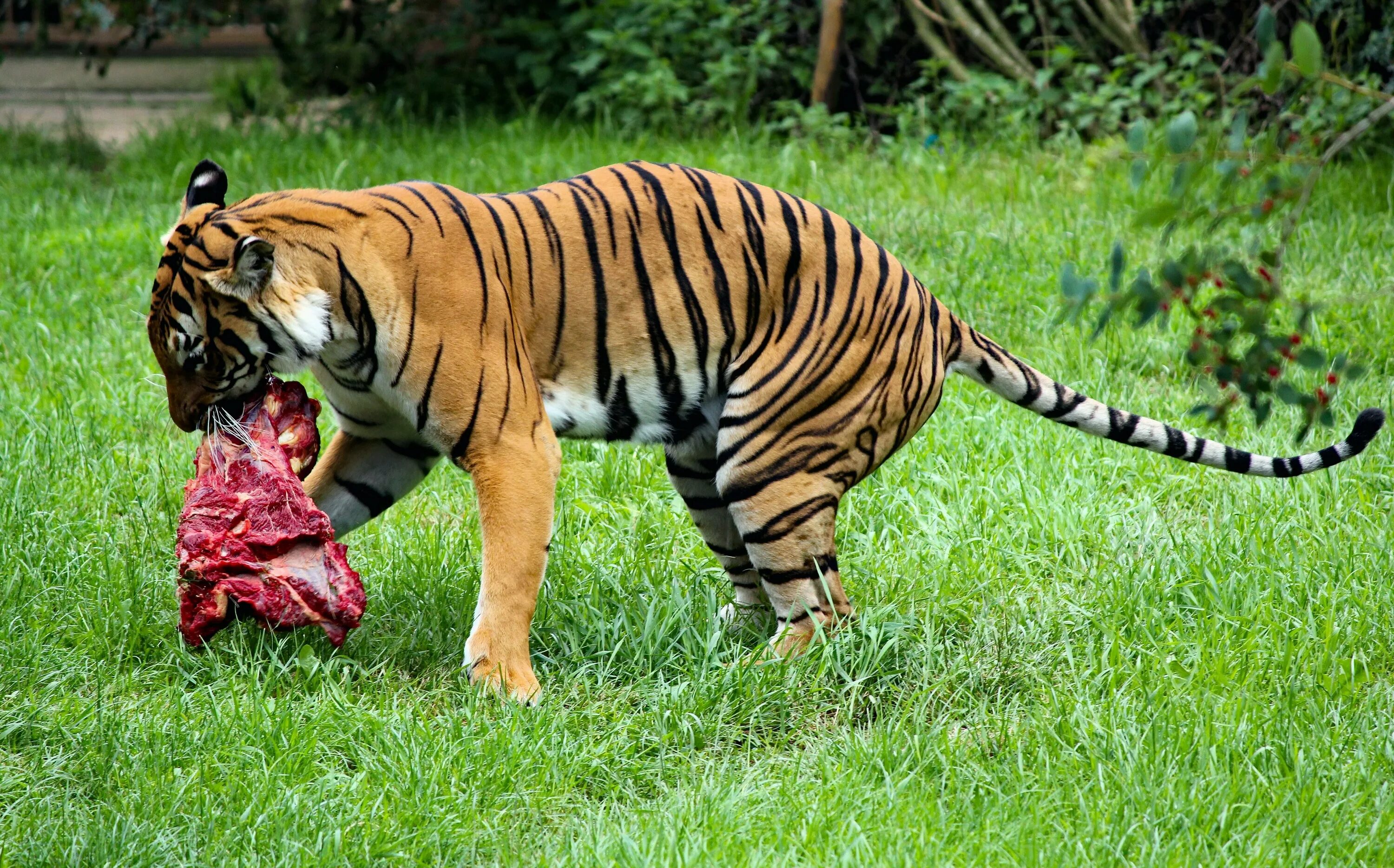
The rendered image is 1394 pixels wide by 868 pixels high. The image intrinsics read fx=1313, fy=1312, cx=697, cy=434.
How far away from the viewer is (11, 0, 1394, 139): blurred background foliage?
8.77 m

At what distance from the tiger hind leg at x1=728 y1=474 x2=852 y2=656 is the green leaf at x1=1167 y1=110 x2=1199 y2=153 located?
78.2 inches

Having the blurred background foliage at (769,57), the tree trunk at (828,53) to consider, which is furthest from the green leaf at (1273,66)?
the tree trunk at (828,53)

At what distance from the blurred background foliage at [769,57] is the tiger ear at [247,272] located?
5954mm

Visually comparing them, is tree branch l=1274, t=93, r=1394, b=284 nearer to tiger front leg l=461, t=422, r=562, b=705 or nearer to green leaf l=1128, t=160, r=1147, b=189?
green leaf l=1128, t=160, r=1147, b=189

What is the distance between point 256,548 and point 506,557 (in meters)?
0.67

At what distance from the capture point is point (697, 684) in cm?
343

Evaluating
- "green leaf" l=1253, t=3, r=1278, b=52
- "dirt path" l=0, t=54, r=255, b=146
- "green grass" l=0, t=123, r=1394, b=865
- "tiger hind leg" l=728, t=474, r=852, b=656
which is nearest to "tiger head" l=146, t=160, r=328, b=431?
"green grass" l=0, t=123, r=1394, b=865

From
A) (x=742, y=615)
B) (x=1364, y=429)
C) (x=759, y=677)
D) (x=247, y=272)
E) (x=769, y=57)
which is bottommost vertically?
(x=742, y=615)

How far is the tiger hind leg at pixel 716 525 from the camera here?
12.5ft

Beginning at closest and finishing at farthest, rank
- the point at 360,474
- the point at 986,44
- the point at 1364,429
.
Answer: the point at 1364,429
the point at 360,474
the point at 986,44

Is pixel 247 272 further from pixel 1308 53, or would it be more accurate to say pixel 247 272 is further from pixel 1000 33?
pixel 1000 33

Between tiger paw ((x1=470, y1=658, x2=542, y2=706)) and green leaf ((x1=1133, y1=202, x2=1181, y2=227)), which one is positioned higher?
green leaf ((x1=1133, y1=202, x2=1181, y2=227))

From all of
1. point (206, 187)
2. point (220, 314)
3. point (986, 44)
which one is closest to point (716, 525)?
point (220, 314)

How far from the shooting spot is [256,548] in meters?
3.40
